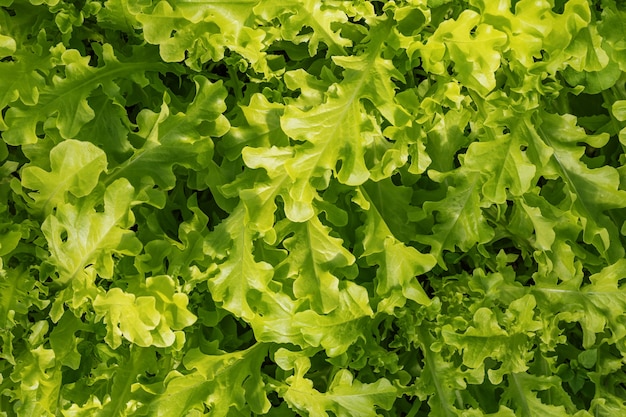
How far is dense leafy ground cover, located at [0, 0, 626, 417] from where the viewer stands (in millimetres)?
1351

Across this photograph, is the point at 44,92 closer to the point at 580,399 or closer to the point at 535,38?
the point at 535,38

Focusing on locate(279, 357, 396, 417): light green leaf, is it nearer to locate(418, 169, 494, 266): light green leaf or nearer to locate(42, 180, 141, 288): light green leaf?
locate(418, 169, 494, 266): light green leaf

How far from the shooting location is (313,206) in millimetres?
1407

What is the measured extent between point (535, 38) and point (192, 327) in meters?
0.85

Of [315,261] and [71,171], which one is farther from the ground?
[71,171]

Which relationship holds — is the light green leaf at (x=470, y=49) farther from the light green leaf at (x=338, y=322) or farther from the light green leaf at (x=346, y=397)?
the light green leaf at (x=346, y=397)

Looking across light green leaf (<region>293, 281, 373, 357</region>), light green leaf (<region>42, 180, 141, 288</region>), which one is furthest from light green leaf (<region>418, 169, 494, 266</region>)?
light green leaf (<region>42, 180, 141, 288</region>)

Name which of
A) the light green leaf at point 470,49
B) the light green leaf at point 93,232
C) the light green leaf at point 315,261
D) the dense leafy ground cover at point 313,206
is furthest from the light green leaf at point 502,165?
the light green leaf at point 93,232

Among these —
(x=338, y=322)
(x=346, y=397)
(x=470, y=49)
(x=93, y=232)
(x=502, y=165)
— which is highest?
(x=470, y=49)

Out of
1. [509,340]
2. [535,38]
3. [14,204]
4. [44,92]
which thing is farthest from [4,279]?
[535,38]

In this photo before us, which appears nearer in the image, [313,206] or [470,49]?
[470,49]

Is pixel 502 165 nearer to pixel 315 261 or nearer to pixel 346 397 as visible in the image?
pixel 315 261

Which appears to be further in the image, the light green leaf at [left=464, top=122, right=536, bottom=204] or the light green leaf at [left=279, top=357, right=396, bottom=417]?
the light green leaf at [left=279, top=357, right=396, bottom=417]

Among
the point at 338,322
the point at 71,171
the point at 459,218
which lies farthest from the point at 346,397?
the point at 71,171
